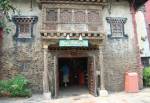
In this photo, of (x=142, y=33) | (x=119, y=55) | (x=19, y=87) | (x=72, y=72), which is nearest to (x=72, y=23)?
(x=119, y=55)

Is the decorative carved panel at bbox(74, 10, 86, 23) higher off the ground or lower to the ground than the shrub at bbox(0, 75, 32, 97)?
higher

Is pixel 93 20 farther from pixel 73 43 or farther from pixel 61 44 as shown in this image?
pixel 61 44

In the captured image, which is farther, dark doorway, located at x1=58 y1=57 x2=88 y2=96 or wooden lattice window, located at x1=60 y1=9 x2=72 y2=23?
dark doorway, located at x1=58 y1=57 x2=88 y2=96

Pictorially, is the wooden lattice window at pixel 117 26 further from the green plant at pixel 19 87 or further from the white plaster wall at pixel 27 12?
the green plant at pixel 19 87

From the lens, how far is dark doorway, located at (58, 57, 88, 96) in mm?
17481

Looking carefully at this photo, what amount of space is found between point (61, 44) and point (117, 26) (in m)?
4.32

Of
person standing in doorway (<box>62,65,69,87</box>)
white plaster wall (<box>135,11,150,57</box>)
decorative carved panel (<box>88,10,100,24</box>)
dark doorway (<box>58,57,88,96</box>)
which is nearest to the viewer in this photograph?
decorative carved panel (<box>88,10,100,24</box>)

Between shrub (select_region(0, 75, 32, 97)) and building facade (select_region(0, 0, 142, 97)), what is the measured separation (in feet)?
2.66

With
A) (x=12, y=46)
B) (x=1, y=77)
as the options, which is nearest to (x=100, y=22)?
(x=12, y=46)

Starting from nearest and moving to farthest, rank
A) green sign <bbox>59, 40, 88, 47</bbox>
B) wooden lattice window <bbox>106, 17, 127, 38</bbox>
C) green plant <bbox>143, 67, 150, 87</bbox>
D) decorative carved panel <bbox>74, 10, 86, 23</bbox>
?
green sign <bbox>59, 40, 88, 47</bbox>, decorative carved panel <bbox>74, 10, 86, 23</bbox>, wooden lattice window <bbox>106, 17, 127, 38</bbox>, green plant <bbox>143, 67, 150, 87</bbox>

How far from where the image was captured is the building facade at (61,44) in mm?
12453

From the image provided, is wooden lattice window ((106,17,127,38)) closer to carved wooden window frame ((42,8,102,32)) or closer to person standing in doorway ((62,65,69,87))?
carved wooden window frame ((42,8,102,32))

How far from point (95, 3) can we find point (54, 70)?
15.1 feet

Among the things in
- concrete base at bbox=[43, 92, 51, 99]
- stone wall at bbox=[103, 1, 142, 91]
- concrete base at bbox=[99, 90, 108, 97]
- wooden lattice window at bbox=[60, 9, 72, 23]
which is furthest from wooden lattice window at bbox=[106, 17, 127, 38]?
concrete base at bbox=[43, 92, 51, 99]
